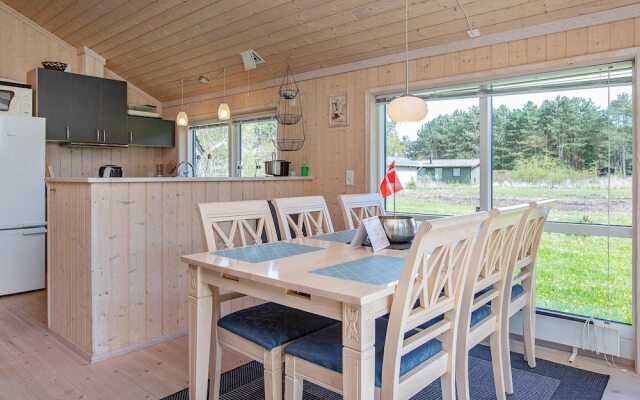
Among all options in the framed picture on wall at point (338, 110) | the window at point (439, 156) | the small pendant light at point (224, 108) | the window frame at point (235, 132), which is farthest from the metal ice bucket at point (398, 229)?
the window frame at point (235, 132)

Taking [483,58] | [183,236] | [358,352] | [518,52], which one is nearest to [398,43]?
[483,58]

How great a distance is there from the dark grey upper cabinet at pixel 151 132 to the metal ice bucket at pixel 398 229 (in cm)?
416

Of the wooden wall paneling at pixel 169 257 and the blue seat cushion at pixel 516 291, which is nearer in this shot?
the blue seat cushion at pixel 516 291

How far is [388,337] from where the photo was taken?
1.39 meters

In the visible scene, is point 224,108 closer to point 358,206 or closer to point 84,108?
point 358,206

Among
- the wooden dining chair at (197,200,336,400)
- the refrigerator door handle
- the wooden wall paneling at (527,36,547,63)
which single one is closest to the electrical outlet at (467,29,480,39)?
the wooden wall paneling at (527,36,547,63)

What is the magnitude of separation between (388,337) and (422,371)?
0.25m

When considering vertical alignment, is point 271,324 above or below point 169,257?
below

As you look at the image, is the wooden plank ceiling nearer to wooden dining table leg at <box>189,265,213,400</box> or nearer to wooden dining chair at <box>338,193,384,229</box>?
wooden dining chair at <box>338,193,384,229</box>

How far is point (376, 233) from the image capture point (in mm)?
2098

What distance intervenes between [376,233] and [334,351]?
0.72 metres

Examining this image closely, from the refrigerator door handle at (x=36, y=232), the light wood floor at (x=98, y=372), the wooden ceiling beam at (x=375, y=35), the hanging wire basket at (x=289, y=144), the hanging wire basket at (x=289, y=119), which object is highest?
the wooden ceiling beam at (x=375, y=35)

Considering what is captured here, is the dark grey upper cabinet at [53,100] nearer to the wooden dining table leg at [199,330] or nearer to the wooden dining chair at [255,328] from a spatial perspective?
the wooden dining chair at [255,328]

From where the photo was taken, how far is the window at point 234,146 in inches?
191
